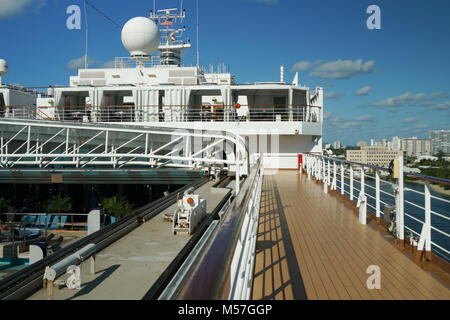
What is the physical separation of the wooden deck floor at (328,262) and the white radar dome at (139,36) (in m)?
20.7

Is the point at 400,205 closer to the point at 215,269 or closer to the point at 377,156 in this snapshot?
the point at 215,269

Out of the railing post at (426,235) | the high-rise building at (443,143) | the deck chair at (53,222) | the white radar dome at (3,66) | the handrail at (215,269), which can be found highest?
the white radar dome at (3,66)

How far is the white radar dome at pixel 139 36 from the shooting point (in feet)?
79.3

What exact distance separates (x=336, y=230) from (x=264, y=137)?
12.8m

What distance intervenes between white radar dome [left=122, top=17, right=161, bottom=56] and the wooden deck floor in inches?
815

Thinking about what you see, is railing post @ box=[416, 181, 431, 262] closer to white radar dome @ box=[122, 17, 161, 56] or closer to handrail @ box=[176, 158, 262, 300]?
handrail @ box=[176, 158, 262, 300]

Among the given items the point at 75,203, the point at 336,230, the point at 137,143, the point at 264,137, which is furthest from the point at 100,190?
the point at 336,230

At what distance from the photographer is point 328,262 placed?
393 centimetres

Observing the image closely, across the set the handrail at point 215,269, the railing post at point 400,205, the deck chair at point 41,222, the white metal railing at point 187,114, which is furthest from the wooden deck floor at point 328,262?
the white metal railing at point 187,114

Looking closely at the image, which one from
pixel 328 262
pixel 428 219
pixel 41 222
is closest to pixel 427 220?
pixel 428 219

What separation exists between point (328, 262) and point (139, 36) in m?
23.3

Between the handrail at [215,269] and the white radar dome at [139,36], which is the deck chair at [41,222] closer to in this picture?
the white radar dome at [139,36]

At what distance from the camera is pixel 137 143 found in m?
18.5
